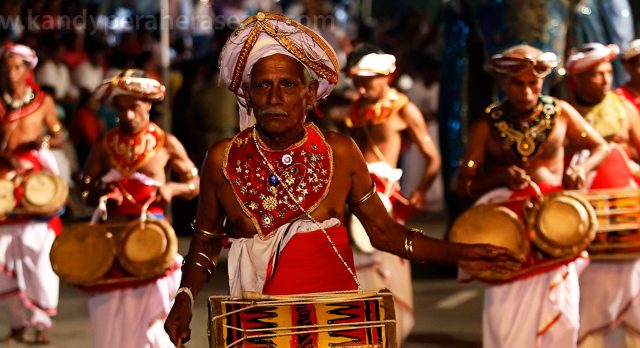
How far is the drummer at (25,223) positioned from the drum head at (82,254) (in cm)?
254

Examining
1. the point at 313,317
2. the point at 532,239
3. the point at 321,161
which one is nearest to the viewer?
the point at 313,317

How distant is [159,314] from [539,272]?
6.74ft

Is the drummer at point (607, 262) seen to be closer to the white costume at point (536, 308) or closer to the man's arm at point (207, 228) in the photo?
the white costume at point (536, 308)

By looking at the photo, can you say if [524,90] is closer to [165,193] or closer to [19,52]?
[165,193]

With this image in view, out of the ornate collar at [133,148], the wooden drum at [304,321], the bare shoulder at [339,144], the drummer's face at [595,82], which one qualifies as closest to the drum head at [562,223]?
the drummer's face at [595,82]

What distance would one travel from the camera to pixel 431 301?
11.2 m

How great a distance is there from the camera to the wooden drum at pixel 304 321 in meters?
4.36

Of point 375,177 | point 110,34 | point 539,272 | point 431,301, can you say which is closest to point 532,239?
point 539,272

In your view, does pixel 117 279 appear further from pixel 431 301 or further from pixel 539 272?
pixel 431 301

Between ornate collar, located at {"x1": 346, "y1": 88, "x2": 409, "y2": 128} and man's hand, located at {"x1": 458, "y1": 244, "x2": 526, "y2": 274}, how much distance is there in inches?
174

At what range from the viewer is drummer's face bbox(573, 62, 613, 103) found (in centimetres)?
829

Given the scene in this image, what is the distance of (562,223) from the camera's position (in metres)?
7.26

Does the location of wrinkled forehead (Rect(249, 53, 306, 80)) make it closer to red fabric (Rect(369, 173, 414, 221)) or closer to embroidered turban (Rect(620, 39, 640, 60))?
red fabric (Rect(369, 173, 414, 221))

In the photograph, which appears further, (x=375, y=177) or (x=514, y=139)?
(x=375, y=177)
